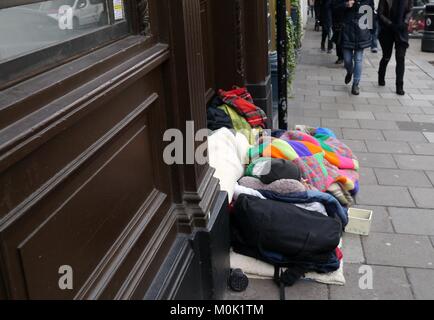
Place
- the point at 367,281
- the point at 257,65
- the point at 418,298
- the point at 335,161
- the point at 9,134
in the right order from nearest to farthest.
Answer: the point at 9,134, the point at 418,298, the point at 367,281, the point at 335,161, the point at 257,65

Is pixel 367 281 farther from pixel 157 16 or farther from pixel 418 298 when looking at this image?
pixel 157 16

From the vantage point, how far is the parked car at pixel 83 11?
162 cm

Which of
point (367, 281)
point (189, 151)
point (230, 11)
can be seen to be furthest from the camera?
point (230, 11)

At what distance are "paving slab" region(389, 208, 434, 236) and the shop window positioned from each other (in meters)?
2.70

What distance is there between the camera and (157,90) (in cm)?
249

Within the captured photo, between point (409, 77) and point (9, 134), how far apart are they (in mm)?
9103

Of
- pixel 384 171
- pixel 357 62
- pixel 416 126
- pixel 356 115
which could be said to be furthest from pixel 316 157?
pixel 357 62

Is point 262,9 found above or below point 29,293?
above

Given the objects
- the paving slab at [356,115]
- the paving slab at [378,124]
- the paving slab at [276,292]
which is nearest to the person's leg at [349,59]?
the paving slab at [356,115]

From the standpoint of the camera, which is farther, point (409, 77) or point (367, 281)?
point (409, 77)

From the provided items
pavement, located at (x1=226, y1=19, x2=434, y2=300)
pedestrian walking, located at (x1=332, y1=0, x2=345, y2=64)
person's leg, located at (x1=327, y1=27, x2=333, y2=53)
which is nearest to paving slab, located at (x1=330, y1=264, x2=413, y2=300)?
pavement, located at (x1=226, y1=19, x2=434, y2=300)

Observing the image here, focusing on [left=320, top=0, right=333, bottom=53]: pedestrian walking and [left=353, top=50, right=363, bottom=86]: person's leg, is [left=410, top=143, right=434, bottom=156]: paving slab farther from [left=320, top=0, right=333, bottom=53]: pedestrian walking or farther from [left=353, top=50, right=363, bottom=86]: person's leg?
[left=320, top=0, right=333, bottom=53]: pedestrian walking

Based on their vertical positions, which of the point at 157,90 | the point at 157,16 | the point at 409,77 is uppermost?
the point at 157,16

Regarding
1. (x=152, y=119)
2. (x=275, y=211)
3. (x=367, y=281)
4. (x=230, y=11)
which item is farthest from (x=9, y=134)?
(x=230, y=11)
